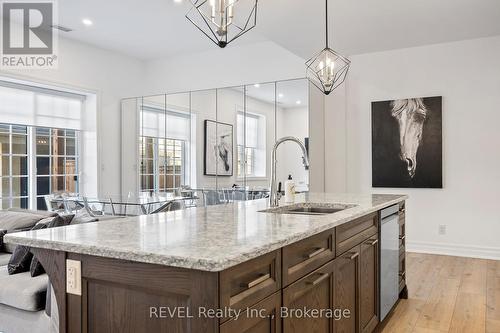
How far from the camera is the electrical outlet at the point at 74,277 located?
1.49 m

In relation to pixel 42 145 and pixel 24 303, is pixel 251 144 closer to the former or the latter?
pixel 42 145

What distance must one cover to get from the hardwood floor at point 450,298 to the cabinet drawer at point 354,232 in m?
0.82

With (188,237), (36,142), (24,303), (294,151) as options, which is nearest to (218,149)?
(294,151)

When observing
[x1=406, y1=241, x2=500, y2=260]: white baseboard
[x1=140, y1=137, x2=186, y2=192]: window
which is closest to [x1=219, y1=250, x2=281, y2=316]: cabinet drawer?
[x1=406, y1=241, x2=500, y2=260]: white baseboard

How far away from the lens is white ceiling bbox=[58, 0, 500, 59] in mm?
3998

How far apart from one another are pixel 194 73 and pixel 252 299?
6036mm

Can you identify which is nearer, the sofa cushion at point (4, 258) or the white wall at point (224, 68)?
the sofa cushion at point (4, 258)

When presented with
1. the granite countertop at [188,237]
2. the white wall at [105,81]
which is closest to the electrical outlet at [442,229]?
the granite countertop at [188,237]

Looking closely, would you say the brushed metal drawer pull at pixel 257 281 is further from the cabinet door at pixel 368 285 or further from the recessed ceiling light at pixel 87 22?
the recessed ceiling light at pixel 87 22

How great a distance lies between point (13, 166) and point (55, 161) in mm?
654

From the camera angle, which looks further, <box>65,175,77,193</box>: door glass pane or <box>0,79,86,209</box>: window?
<box>65,175,77,193</box>: door glass pane

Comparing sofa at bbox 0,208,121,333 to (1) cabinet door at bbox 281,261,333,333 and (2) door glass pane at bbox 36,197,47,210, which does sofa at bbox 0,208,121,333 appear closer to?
(1) cabinet door at bbox 281,261,333,333

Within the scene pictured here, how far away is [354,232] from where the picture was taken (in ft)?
7.61

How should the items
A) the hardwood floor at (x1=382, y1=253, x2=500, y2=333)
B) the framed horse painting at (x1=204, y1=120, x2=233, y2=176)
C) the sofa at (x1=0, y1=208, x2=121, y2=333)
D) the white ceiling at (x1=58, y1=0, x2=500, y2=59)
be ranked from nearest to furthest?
the sofa at (x1=0, y1=208, x2=121, y2=333) → the hardwood floor at (x1=382, y1=253, x2=500, y2=333) → the white ceiling at (x1=58, y1=0, x2=500, y2=59) → the framed horse painting at (x1=204, y1=120, x2=233, y2=176)
